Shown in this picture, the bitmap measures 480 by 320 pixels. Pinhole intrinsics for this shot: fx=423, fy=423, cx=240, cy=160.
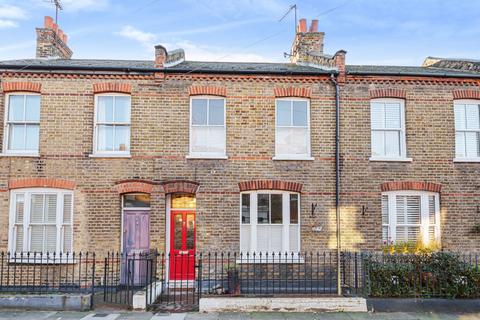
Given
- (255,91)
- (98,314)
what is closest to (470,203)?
(255,91)

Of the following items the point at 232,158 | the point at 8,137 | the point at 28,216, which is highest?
the point at 8,137

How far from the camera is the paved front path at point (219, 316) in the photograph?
920 centimetres

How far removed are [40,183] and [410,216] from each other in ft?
35.6

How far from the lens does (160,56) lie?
12.6 m

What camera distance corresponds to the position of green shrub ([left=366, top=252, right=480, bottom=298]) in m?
10.0

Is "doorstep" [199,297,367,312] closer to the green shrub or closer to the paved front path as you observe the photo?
the paved front path

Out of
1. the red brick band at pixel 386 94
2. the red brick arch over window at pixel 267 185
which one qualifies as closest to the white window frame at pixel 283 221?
the red brick arch over window at pixel 267 185

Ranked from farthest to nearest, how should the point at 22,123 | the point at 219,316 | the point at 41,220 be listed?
the point at 22,123, the point at 41,220, the point at 219,316

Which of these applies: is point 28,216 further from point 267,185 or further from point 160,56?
point 267,185

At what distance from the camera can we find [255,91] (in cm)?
→ 1281

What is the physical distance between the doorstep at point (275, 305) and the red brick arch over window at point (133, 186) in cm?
386

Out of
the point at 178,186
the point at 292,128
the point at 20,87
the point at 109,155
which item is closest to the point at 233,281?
the point at 178,186

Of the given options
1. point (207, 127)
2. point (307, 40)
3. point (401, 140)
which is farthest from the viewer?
point (307, 40)

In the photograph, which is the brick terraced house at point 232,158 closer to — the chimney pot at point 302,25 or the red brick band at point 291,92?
the red brick band at point 291,92
